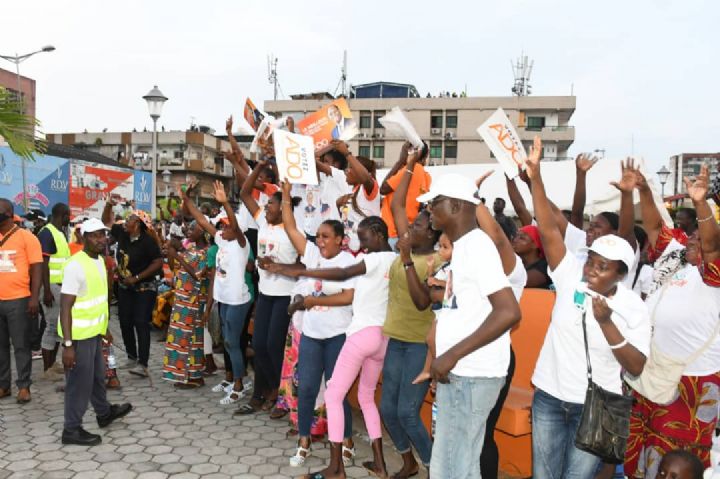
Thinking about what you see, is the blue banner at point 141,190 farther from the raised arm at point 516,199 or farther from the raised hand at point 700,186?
the raised hand at point 700,186

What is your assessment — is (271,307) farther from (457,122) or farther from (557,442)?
(457,122)

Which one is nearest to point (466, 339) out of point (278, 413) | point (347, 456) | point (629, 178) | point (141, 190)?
point (629, 178)

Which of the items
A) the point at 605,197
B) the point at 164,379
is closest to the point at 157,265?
the point at 164,379

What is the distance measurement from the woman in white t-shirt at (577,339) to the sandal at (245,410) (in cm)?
339

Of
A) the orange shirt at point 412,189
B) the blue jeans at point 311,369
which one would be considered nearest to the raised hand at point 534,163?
the orange shirt at point 412,189

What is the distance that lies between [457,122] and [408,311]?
176 feet

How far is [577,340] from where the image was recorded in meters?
3.05

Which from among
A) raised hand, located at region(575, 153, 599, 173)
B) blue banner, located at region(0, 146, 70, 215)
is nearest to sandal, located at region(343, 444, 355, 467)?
raised hand, located at region(575, 153, 599, 173)

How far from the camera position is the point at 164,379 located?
7098mm

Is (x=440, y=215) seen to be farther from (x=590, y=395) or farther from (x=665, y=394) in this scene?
(x=665, y=394)

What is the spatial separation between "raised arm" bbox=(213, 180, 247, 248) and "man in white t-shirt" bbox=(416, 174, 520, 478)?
3488 mm

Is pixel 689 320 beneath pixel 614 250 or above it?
beneath

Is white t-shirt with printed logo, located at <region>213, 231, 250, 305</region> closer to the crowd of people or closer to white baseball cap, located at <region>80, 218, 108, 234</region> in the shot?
the crowd of people

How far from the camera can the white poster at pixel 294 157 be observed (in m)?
5.00
